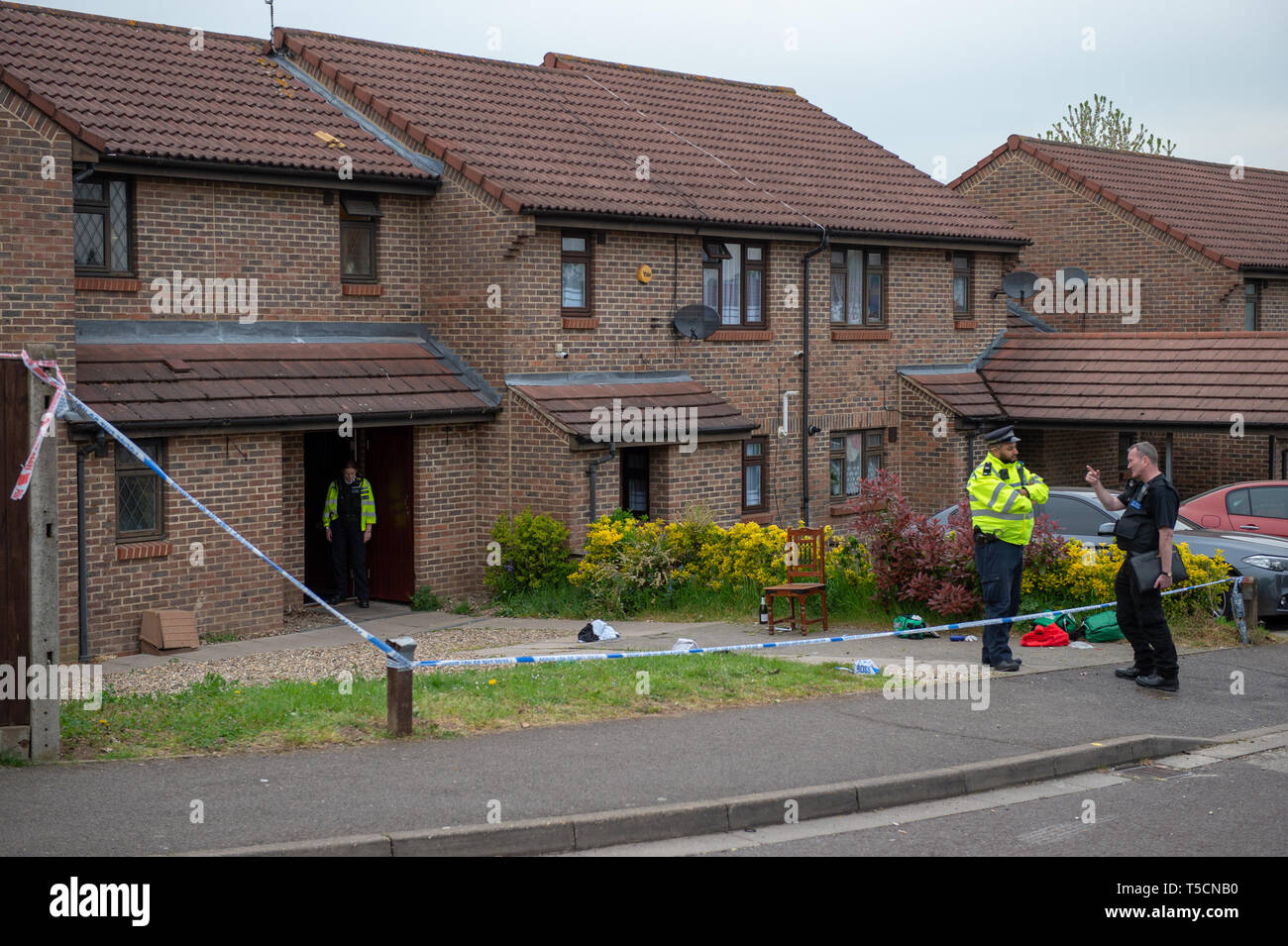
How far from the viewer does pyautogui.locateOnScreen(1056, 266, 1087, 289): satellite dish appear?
28938 mm

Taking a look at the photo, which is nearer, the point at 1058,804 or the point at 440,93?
the point at 1058,804

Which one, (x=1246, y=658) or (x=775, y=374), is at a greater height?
(x=775, y=374)

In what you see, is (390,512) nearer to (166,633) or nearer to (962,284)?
(166,633)

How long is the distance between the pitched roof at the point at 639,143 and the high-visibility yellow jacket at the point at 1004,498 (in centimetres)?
842

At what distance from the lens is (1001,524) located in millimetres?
Result: 11648

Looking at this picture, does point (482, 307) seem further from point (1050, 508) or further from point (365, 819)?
point (365, 819)

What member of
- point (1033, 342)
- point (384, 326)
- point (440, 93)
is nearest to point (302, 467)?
point (384, 326)

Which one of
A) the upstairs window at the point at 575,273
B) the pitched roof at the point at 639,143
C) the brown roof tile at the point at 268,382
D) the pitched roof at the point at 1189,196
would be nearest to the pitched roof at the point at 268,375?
the brown roof tile at the point at 268,382

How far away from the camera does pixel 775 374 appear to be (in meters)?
22.1

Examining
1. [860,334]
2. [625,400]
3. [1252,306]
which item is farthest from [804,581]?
[1252,306]

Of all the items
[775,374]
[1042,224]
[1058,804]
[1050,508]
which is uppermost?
[1042,224]

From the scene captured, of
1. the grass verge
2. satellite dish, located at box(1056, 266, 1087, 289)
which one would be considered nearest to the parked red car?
the grass verge

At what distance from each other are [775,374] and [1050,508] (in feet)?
21.2

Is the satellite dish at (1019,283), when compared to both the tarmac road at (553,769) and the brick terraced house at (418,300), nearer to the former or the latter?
the brick terraced house at (418,300)
